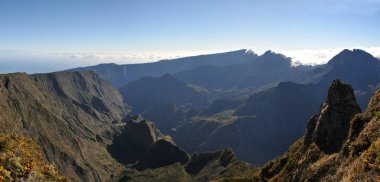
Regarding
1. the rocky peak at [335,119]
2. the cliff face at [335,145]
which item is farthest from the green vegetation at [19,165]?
the rocky peak at [335,119]

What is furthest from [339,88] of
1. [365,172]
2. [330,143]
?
[365,172]

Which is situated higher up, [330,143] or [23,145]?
[23,145]

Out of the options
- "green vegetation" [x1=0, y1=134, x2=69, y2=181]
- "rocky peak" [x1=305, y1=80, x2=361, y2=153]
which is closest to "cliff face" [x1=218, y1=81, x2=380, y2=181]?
"rocky peak" [x1=305, y1=80, x2=361, y2=153]

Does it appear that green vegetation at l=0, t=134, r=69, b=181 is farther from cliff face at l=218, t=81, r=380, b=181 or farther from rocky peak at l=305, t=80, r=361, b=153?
rocky peak at l=305, t=80, r=361, b=153

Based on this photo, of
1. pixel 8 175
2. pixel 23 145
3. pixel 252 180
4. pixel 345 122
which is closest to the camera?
pixel 8 175

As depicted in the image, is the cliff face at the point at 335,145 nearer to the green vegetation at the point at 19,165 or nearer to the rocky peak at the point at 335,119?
the rocky peak at the point at 335,119

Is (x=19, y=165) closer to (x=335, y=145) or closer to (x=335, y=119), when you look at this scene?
(x=335, y=145)

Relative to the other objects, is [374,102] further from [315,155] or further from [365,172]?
[365,172]

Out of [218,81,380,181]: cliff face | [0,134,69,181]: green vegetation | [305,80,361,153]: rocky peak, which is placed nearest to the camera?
[0,134,69,181]: green vegetation
